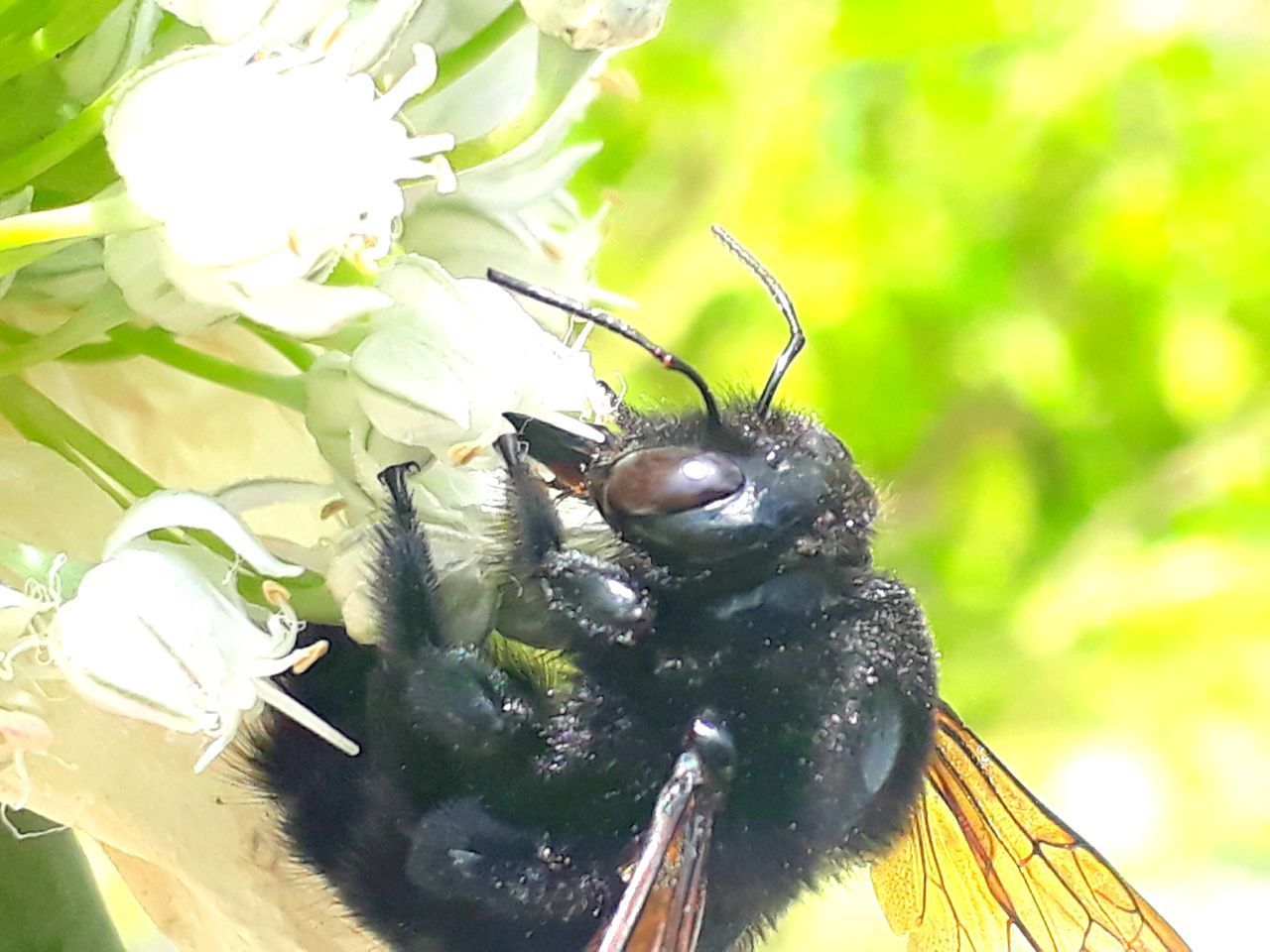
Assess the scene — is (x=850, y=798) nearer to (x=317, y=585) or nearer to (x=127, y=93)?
(x=317, y=585)

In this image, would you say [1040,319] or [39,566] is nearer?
[39,566]

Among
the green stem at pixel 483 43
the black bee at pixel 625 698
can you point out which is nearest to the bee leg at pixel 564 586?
the black bee at pixel 625 698

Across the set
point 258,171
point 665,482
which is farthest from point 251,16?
point 665,482

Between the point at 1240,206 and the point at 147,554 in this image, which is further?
the point at 1240,206

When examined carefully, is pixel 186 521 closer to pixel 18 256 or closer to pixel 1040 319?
pixel 18 256

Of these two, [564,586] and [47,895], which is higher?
[564,586]

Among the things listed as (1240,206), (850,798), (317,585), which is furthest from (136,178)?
(1240,206)

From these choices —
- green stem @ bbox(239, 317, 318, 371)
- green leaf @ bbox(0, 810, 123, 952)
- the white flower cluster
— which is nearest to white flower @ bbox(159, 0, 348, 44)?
the white flower cluster
